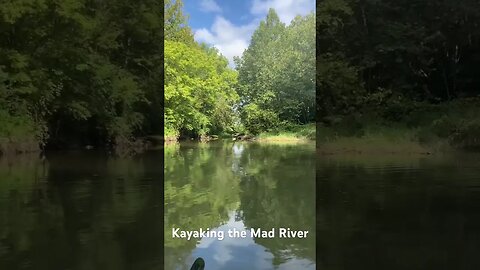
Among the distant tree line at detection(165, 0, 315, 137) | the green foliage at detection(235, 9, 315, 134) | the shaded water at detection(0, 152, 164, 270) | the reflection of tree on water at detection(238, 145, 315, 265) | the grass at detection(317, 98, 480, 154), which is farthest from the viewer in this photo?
the grass at detection(317, 98, 480, 154)

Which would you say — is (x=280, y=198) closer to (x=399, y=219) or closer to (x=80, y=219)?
(x=399, y=219)

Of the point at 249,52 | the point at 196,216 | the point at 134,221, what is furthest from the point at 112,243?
the point at 249,52

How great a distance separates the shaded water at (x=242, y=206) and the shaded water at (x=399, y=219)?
7.4 inches

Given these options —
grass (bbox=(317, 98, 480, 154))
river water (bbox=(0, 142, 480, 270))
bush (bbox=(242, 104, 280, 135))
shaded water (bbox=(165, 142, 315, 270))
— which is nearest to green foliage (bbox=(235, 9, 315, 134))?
bush (bbox=(242, 104, 280, 135))

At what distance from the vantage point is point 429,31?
1325 centimetres

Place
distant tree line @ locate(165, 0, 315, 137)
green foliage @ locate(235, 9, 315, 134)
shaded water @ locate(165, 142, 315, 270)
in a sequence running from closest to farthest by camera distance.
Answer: shaded water @ locate(165, 142, 315, 270) → green foliage @ locate(235, 9, 315, 134) → distant tree line @ locate(165, 0, 315, 137)

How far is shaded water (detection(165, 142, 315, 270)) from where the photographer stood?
11.0ft

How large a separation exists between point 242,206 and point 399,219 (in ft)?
5.19

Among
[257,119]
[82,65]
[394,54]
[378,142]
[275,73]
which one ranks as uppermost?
[394,54]

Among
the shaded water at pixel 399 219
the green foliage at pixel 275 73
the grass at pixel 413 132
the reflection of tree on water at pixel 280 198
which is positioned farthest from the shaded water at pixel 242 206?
the grass at pixel 413 132

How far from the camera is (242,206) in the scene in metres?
5.09

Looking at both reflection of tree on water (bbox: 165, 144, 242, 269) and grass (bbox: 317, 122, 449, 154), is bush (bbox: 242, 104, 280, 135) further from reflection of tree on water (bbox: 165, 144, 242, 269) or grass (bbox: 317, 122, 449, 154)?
grass (bbox: 317, 122, 449, 154)

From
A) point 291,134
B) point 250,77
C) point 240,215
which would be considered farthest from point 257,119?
point 240,215

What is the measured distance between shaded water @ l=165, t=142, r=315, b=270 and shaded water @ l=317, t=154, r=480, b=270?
7.4 inches
